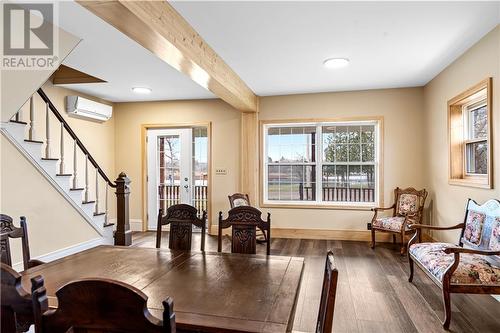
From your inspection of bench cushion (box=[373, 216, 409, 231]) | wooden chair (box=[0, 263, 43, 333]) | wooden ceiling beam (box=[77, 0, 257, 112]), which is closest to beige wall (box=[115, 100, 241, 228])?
wooden ceiling beam (box=[77, 0, 257, 112])

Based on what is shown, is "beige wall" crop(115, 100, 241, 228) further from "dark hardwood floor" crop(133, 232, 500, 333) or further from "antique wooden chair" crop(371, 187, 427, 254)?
"antique wooden chair" crop(371, 187, 427, 254)

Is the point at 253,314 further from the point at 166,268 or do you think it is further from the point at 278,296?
the point at 166,268

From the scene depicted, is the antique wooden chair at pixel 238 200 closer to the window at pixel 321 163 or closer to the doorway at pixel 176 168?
the window at pixel 321 163

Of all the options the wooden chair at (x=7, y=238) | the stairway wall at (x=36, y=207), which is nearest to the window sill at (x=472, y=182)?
the wooden chair at (x=7, y=238)

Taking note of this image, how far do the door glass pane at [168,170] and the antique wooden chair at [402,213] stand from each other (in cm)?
369

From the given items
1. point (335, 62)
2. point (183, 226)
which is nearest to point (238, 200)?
point (335, 62)

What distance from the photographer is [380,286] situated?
325 centimetres

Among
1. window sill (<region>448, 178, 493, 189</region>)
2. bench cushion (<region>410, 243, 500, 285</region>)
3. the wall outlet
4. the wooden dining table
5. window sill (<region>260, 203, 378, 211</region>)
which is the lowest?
bench cushion (<region>410, 243, 500, 285</region>)

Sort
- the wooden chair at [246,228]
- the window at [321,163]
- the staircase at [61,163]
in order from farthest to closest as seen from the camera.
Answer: the window at [321,163], the staircase at [61,163], the wooden chair at [246,228]

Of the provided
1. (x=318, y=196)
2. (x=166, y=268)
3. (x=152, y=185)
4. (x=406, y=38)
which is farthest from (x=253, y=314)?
(x=152, y=185)

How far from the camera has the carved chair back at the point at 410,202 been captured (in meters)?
4.63

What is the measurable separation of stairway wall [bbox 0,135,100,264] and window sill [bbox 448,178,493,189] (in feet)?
15.6

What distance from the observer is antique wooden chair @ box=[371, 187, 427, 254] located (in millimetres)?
4395

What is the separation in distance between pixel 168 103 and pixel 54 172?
2.82m
